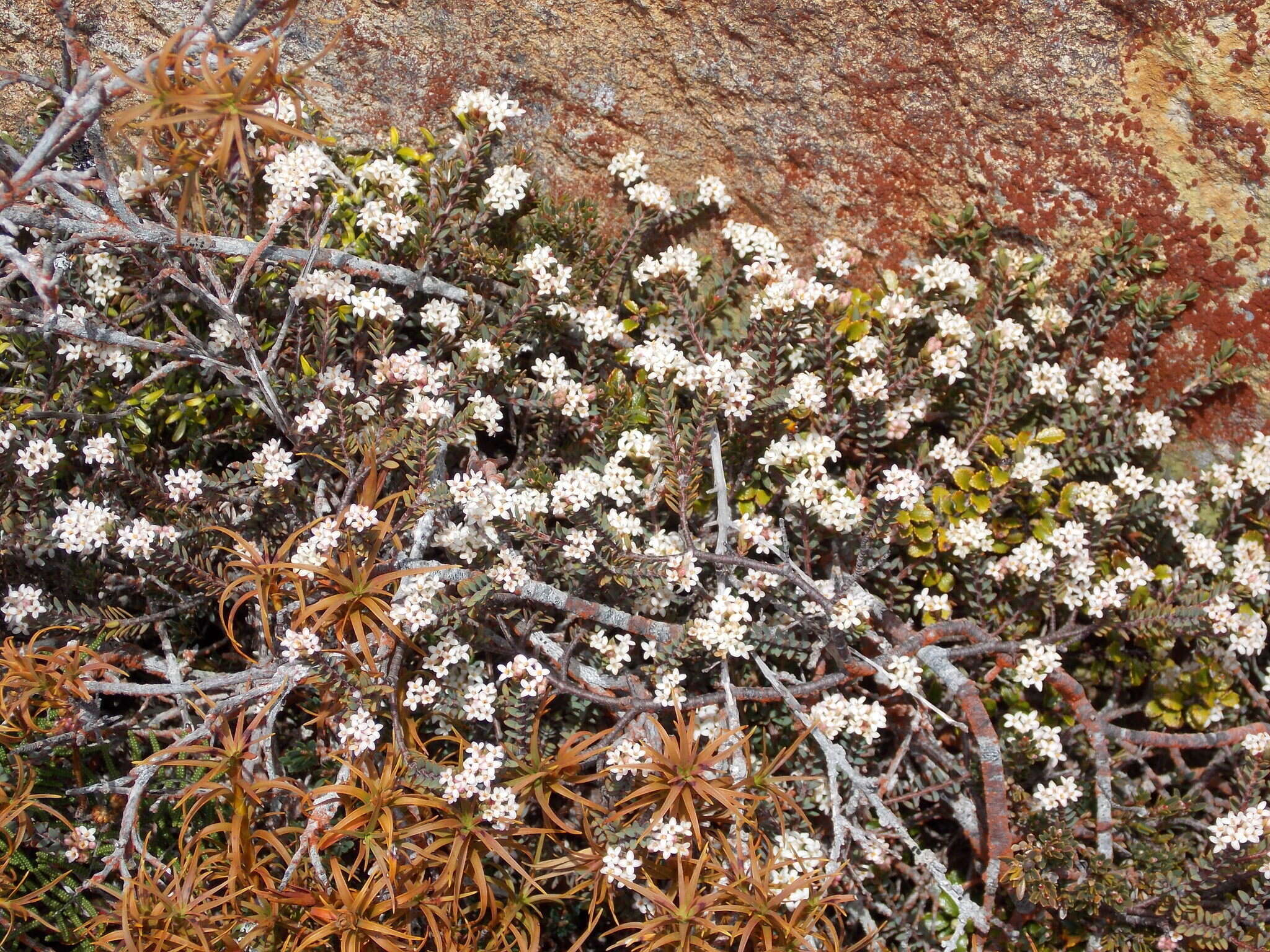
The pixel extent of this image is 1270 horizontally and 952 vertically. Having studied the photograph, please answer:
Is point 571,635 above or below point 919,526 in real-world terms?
below

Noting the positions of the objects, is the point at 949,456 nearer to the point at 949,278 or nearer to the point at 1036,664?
the point at 949,278

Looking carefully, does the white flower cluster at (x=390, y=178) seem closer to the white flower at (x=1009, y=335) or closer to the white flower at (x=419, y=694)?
the white flower at (x=419, y=694)

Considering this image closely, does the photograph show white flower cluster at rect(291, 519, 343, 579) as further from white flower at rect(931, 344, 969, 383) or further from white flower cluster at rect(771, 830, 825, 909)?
white flower at rect(931, 344, 969, 383)

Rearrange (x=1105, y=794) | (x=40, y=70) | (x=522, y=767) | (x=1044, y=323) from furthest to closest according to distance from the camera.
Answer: (x=40, y=70) < (x=1044, y=323) < (x=1105, y=794) < (x=522, y=767)

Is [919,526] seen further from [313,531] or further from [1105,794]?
[313,531]

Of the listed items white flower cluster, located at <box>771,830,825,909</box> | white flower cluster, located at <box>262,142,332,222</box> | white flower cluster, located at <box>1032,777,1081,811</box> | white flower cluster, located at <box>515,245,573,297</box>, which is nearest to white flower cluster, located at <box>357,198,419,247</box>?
white flower cluster, located at <box>262,142,332,222</box>

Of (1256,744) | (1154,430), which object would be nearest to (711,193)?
(1154,430)

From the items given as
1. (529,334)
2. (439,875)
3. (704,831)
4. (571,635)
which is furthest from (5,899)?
(529,334)
